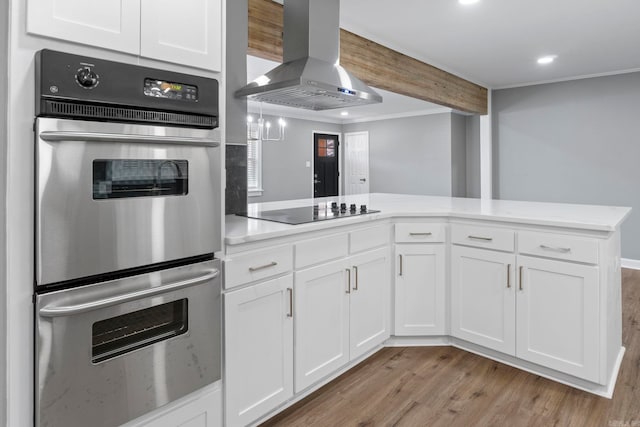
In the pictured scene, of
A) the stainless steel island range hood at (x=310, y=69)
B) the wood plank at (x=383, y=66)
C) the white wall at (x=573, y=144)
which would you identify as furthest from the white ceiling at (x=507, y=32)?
the stainless steel island range hood at (x=310, y=69)

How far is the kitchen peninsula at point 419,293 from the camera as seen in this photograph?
179 cm

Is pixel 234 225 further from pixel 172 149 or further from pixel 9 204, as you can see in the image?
pixel 9 204

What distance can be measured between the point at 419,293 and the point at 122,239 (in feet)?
6.36

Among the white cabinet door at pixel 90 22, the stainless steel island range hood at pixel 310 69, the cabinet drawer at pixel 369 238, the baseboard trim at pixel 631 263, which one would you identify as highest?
the stainless steel island range hood at pixel 310 69

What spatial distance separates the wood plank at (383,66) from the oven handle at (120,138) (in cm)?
168

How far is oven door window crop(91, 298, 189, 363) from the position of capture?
50.8 inches

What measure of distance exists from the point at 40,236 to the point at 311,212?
1510mm

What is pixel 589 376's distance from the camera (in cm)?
212

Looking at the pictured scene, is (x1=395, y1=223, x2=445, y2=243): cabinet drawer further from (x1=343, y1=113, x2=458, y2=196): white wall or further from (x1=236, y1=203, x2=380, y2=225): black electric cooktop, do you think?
(x1=343, y1=113, x2=458, y2=196): white wall

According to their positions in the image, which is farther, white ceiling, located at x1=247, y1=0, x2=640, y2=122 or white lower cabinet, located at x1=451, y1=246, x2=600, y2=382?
white ceiling, located at x1=247, y1=0, x2=640, y2=122

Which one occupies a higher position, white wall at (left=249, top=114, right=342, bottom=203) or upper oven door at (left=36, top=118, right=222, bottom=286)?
white wall at (left=249, top=114, right=342, bottom=203)

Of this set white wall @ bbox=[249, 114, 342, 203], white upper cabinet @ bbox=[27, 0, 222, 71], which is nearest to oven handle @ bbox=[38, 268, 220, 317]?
white upper cabinet @ bbox=[27, 0, 222, 71]

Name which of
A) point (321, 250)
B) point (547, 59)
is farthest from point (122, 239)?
point (547, 59)

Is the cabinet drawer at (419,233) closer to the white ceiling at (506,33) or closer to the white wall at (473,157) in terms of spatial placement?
the white ceiling at (506,33)
